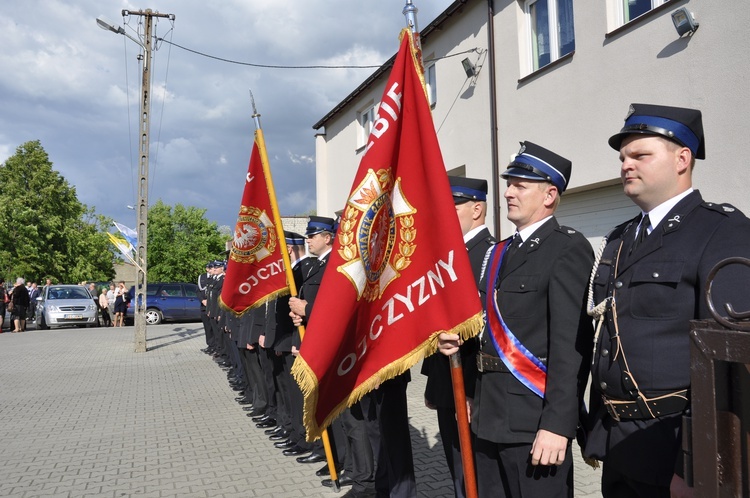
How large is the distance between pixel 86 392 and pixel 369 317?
26.1 ft

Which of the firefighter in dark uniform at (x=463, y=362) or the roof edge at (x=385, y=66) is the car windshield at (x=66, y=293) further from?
the firefighter in dark uniform at (x=463, y=362)

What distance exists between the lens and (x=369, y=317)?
2908mm

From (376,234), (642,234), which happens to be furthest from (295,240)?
(642,234)

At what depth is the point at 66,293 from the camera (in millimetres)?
22891

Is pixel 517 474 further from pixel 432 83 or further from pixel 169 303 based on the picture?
pixel 169 303

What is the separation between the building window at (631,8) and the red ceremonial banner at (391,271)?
5833 mm

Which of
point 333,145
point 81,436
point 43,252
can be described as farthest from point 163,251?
point 81,436

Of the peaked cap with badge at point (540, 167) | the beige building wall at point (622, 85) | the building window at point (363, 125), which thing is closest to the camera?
the peaked cap with badge at point (540, 167)

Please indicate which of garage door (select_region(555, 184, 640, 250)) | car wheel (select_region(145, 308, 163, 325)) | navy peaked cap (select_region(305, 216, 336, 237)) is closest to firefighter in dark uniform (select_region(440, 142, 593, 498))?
navy peaked cap (select_region(305, 216, 336, 237))

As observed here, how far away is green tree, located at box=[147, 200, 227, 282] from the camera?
4791 centimetres

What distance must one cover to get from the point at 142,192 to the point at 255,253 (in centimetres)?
1014

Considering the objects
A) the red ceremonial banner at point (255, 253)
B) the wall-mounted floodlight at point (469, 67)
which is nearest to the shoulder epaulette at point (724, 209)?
the red ceremonial banner at point (255, 253)

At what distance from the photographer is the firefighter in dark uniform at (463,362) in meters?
3.35

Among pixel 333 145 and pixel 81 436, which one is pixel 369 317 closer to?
pixel 81 436
